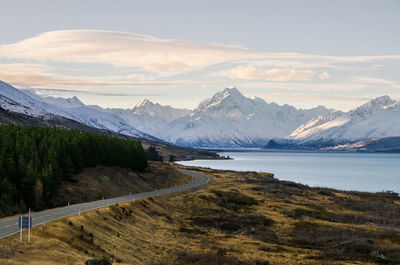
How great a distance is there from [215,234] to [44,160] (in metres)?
34.9

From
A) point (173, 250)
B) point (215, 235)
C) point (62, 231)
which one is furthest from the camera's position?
point (215, 235)

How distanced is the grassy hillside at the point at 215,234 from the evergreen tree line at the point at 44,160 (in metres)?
12.2

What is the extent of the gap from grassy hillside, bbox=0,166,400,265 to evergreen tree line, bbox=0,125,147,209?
1223cm

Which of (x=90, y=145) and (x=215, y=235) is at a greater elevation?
(x=90, y=145)

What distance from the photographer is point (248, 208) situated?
90125 mm

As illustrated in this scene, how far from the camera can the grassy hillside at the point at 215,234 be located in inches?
1756

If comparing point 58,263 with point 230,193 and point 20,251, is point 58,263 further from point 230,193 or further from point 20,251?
point 230,193

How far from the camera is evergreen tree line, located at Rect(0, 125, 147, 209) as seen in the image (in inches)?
2709

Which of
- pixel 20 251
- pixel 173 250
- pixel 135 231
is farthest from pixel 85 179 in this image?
pixel 20 251

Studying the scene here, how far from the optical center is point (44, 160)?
83875 millimetres

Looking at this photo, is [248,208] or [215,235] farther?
[248,208]

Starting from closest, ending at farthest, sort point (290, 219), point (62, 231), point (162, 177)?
point (62, 231), point (290, 219), point (162, 177)

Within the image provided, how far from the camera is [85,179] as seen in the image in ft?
308

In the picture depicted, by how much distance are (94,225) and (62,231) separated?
742 cm
